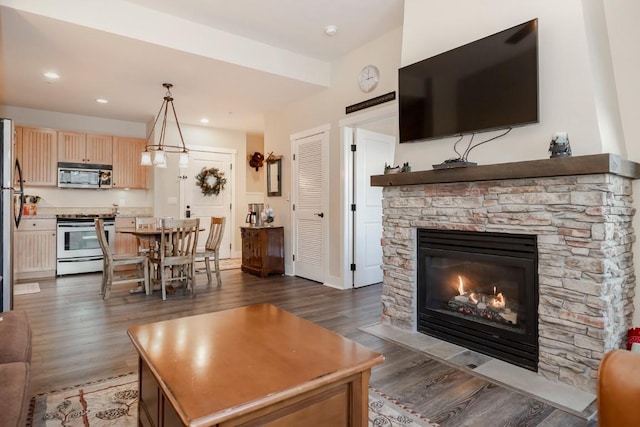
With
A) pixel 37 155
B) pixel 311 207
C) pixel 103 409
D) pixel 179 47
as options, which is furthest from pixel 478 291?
pixel 37 155

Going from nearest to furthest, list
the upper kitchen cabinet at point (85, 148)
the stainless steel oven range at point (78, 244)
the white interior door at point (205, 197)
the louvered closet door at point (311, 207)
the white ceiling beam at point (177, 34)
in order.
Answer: the white ceiling beam at point (177, 34) < the louvered closet door at point (311, 207) < the stainless steel oven range at point (78, 244) < the upper kitchen cabinet at point (85, 148) < the white interior door at point (205, 197)

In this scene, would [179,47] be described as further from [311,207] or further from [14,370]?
[14,370]

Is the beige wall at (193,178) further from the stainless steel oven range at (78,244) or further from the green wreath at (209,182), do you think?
the stainless steel oven range at (78,244)

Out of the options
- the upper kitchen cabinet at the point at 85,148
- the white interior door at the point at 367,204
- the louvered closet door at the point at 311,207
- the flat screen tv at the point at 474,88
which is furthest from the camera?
the upper kitchen cabinet at the point at 85,148

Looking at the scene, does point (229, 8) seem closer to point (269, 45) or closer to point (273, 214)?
point (269, 45)

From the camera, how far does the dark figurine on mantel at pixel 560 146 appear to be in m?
2.14

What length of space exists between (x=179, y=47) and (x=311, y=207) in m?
2.64

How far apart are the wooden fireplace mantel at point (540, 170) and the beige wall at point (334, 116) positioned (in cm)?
172

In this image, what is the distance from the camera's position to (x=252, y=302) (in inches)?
162

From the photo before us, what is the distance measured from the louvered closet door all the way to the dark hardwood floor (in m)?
0.28

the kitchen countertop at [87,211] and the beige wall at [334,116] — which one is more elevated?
the beige wall at [334,116]

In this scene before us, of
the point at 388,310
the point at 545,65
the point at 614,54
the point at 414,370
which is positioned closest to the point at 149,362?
the point at 414,370

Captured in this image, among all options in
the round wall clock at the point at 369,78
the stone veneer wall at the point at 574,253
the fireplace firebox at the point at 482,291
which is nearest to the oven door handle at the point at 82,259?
the round wall clock at the point at 369,78

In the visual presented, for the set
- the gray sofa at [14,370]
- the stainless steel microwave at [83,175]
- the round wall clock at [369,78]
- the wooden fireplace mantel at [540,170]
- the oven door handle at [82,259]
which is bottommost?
the oven door handle at [82,259]
